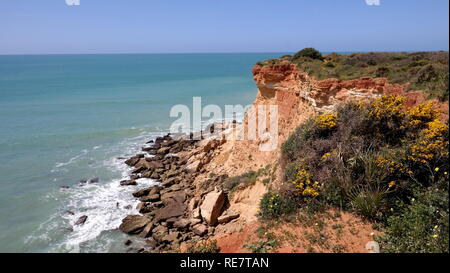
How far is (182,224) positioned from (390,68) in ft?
39.9

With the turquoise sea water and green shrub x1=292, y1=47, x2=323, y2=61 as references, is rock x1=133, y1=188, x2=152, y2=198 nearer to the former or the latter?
the turquoise sea water

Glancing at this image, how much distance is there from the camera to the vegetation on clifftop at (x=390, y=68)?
32.3ft

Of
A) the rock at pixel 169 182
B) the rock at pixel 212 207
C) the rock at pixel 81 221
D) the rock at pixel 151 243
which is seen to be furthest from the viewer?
the rock at pixel 169 182

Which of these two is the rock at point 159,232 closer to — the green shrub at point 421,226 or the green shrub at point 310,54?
the green shrub at point 421,226

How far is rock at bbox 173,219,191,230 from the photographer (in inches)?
480

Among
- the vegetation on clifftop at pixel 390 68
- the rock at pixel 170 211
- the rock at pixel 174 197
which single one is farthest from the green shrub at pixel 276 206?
the rock at pixel 174 197

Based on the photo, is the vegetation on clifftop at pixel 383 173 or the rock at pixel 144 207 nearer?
the vegetation on clifftop at pixel 383 173

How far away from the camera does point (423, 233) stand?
5.76 m

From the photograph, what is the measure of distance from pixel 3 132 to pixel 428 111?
34.3m

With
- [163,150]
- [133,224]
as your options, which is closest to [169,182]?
[133,224]

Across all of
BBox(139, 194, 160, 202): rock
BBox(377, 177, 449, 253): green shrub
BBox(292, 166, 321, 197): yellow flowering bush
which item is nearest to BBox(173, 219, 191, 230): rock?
BBox(139, 194, 160, 202): rock

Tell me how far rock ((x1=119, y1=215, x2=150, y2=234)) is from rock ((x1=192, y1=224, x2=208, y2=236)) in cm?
263
